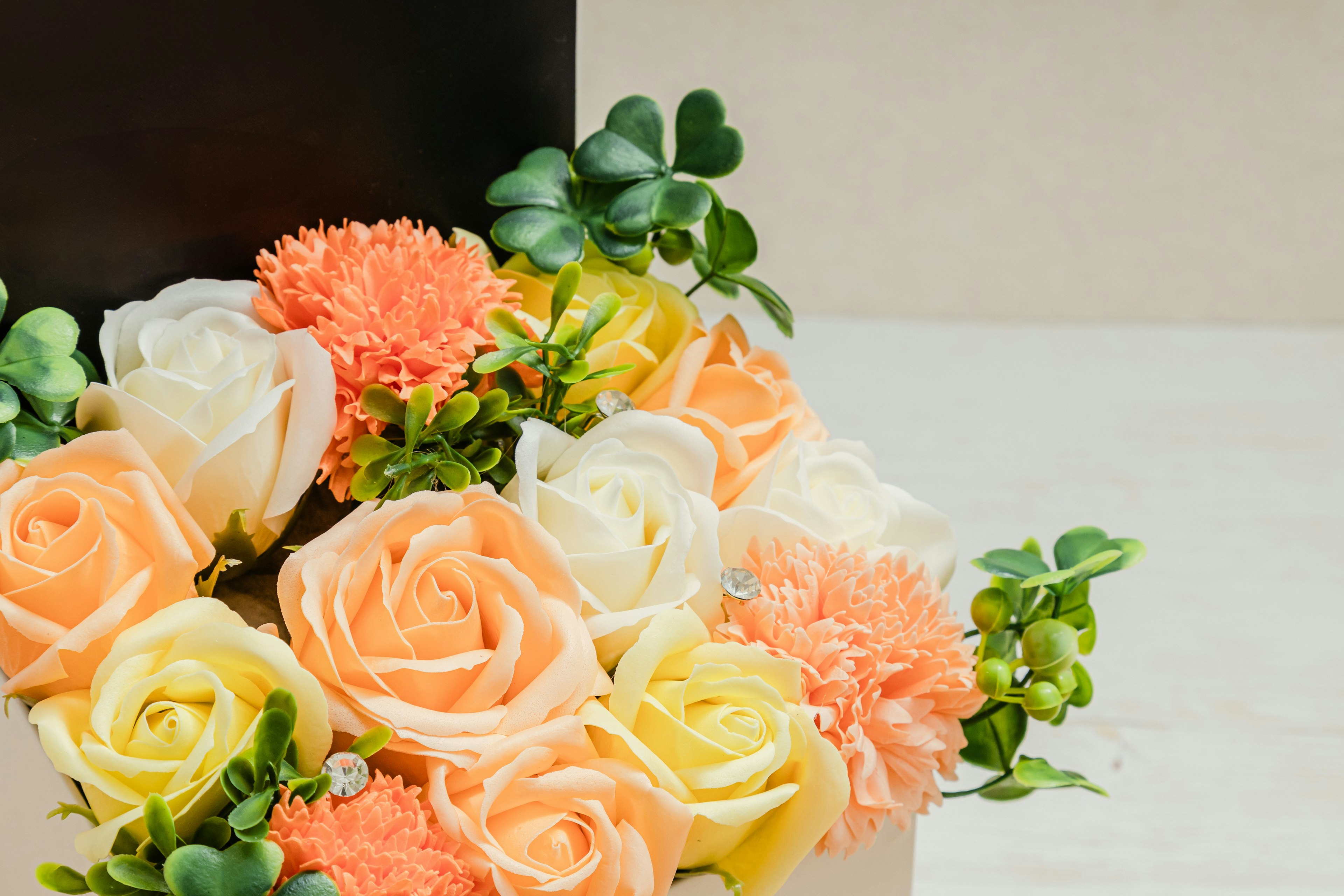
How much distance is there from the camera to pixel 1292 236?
172 cm

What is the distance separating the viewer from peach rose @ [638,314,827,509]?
420mm

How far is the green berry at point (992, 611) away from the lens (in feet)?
1.39

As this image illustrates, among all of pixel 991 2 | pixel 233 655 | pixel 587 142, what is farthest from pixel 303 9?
pixel 991 2

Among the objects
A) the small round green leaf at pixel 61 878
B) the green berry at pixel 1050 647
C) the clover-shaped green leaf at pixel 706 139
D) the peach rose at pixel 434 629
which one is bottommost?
the small round green leaf at pixel 61 878

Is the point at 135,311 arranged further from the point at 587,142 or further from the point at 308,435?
the point at 587,142

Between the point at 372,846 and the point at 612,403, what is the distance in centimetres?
17

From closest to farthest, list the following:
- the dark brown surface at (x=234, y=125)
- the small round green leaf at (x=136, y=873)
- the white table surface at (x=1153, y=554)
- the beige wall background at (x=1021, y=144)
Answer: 1. the small round green leaf at (x=136, y=873)
2. the dark brown surface at (x=234, y=125)
3. the white table surface at (x=1153, y=554)
4. the beige wall background at (x=1021, y=144)

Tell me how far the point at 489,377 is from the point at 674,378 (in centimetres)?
7

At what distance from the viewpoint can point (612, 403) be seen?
0.40m

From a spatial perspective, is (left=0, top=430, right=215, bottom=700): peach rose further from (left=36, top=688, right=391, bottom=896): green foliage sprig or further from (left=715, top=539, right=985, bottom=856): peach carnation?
(left=715, top=539, right=985, bottom=856): peach carnation

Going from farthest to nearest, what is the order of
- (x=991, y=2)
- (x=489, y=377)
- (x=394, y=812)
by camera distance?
(x=991, y=2), (x=489, y=377), (x=394, y=812)

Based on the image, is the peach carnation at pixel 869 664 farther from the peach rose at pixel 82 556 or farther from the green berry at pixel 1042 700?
the peach rose at pixel 82 556

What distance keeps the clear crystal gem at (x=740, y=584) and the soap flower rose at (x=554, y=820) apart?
0.07 m

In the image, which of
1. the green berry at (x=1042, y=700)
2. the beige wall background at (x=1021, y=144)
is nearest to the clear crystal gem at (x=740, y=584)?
the green berry at (x=1042, y=700)
